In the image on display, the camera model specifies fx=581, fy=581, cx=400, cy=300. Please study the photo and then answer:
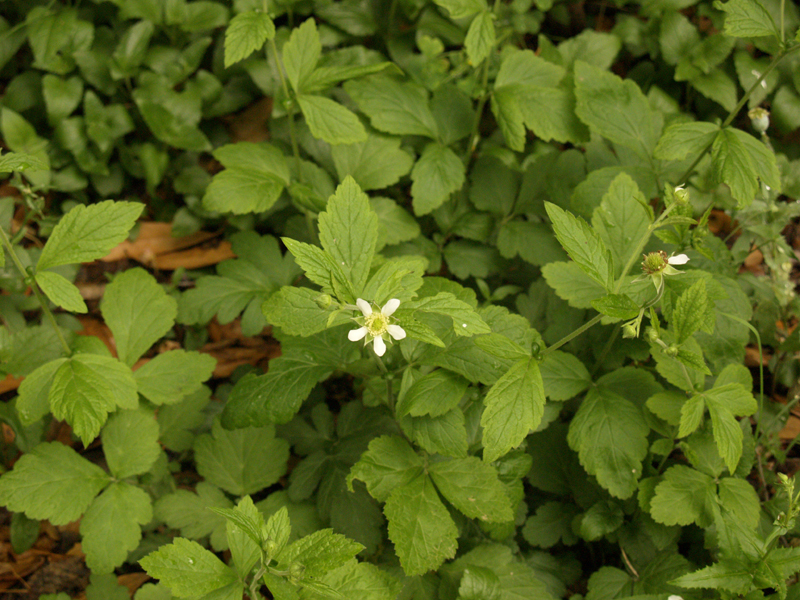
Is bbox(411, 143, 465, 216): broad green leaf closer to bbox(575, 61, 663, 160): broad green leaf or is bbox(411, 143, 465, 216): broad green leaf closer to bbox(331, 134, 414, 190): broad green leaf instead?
bbox(331, 134, 414, 190): broad green leaf

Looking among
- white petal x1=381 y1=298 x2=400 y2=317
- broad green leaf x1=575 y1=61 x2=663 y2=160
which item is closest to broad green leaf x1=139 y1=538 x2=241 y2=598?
white petal x1=381 y1=298 x2=400 y2=317

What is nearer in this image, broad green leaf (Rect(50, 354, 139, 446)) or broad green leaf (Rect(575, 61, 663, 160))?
broad green leaf (Rect(50, 354, 139, 446))

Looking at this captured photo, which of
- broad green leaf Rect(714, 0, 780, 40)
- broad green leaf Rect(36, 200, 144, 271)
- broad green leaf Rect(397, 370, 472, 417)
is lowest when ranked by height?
broad green leaf Rect(397, 370, 472, 417)

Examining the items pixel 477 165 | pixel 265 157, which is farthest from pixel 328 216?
pixel 477 165

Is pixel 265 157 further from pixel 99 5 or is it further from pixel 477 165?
pixel 99 5

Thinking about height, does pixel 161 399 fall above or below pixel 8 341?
below

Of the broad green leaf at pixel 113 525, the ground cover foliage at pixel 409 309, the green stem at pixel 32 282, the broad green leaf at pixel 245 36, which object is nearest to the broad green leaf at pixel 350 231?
the ground cover foliage at pixel 409 309

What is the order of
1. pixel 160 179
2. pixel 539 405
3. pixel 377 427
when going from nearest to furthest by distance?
pixel 539 405 < pixel 377 427 < pixel 160 179
